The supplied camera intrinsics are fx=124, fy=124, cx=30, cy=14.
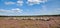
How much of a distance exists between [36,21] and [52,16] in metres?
0.51

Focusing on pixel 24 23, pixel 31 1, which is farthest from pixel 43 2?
pixel 24 23

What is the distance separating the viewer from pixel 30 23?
3.65 metres

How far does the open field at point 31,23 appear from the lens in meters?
3.48

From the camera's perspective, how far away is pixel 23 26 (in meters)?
3.52

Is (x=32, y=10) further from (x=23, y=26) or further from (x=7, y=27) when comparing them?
(x=7, y=27)

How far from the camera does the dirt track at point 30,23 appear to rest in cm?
347

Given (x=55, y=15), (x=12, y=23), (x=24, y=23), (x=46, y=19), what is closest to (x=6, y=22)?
(x=12, y=23)

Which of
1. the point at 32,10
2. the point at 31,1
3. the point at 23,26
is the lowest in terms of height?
the point at 23,26

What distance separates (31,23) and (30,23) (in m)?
0.03

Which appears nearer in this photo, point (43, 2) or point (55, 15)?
point (43, 2)

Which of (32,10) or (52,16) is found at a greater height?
(32,10)

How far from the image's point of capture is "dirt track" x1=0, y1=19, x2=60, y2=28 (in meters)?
3.47

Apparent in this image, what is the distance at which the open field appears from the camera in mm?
3478

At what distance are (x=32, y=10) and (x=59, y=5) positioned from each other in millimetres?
766
